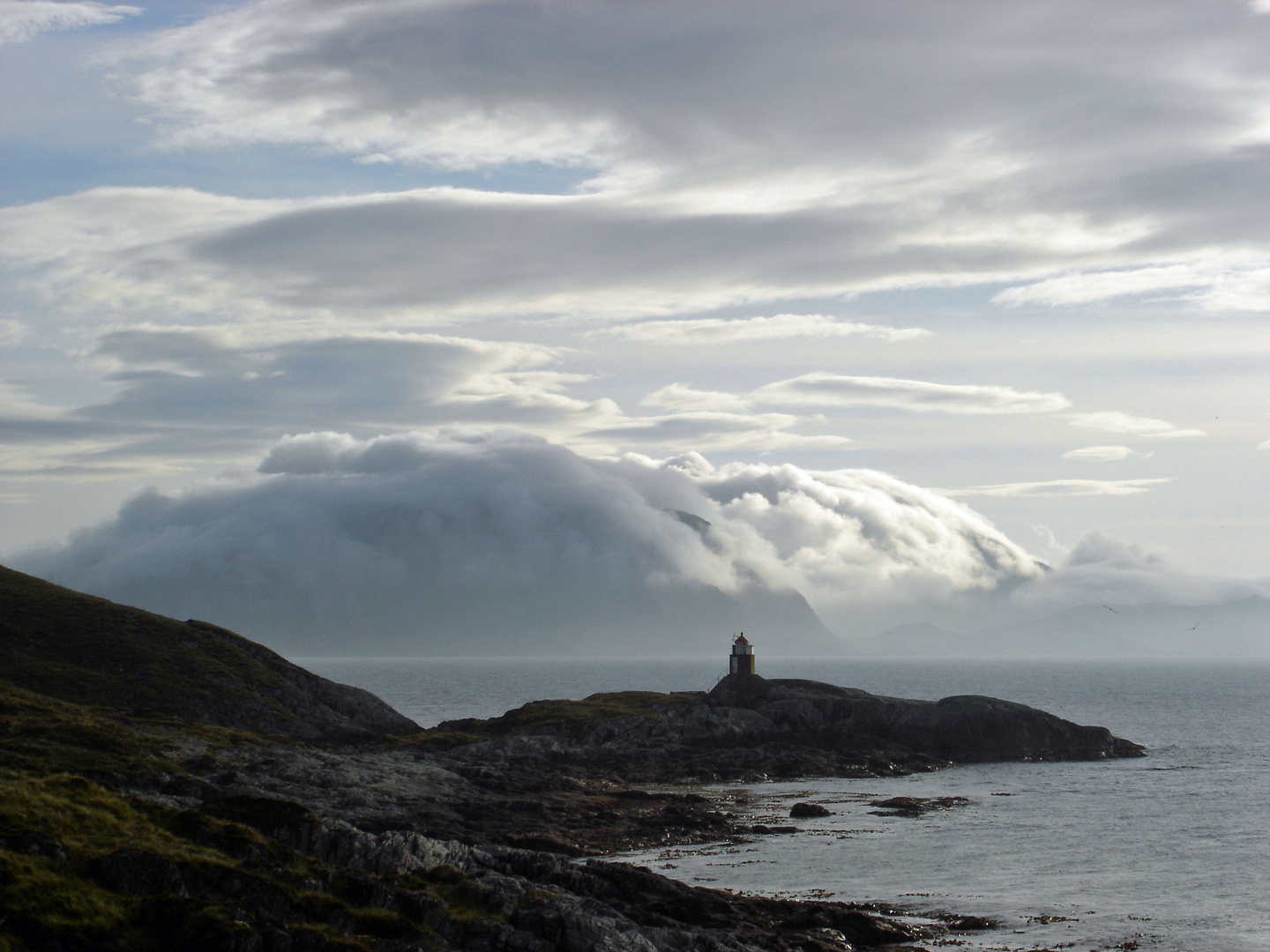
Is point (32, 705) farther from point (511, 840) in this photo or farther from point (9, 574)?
point (9, 574)

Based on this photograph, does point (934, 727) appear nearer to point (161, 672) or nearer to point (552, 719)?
point (552, 719)

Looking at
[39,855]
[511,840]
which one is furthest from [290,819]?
[511,840]

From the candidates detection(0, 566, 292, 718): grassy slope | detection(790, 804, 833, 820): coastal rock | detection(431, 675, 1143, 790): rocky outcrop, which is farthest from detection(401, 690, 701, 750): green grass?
detection(790, 804, 833, 820): coastal rock

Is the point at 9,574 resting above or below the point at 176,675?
above

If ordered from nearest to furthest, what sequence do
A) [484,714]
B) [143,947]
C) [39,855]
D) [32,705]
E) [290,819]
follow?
[143,947]
[39,855]
[290,819]
[32,705]
[484,714]

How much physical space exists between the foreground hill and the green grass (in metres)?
5.21

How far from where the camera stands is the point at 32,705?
65375mm

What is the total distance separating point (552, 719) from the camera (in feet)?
342

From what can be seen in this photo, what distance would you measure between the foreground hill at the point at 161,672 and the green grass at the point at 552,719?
5.21 m

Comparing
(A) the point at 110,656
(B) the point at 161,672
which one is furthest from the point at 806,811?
(A) the point at 110,656

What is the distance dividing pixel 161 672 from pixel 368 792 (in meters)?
33.5

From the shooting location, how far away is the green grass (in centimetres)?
9500

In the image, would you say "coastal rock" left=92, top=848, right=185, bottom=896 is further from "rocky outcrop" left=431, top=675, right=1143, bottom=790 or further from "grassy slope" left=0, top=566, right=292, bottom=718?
"rocky outcrop" left=431, top=675, right=1143, bottom=790

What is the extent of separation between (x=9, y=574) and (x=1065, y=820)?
92.3 m
